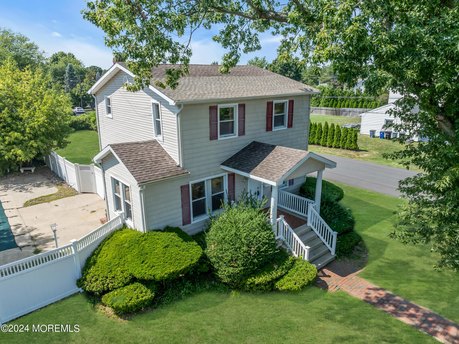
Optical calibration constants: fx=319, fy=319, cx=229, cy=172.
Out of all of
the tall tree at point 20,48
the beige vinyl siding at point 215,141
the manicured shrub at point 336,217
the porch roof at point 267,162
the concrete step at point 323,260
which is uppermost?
the tall tree at point 20,48

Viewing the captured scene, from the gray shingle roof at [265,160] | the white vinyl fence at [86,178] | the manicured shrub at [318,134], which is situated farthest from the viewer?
the manicured shrub at [318,134]

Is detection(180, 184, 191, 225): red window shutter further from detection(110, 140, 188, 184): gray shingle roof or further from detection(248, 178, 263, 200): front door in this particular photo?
detection(248, 178, 263, 200): front door

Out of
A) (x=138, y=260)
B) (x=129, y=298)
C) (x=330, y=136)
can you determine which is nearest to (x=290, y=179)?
(x=138, y=260)

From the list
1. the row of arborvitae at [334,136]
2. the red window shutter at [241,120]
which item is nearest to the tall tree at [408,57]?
the red window shutter at [241,120]

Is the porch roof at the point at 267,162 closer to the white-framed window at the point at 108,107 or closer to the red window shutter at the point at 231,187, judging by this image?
the red window shutter at the point at 231,187

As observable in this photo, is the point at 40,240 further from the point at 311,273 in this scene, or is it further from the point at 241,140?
the point at 311,273

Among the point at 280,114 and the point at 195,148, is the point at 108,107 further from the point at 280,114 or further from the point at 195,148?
the point at 280,114

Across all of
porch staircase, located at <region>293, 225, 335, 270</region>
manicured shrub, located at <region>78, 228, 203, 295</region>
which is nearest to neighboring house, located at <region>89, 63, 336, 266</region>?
manicured shrub, located at <region>78, 228, 203, 295</region>
